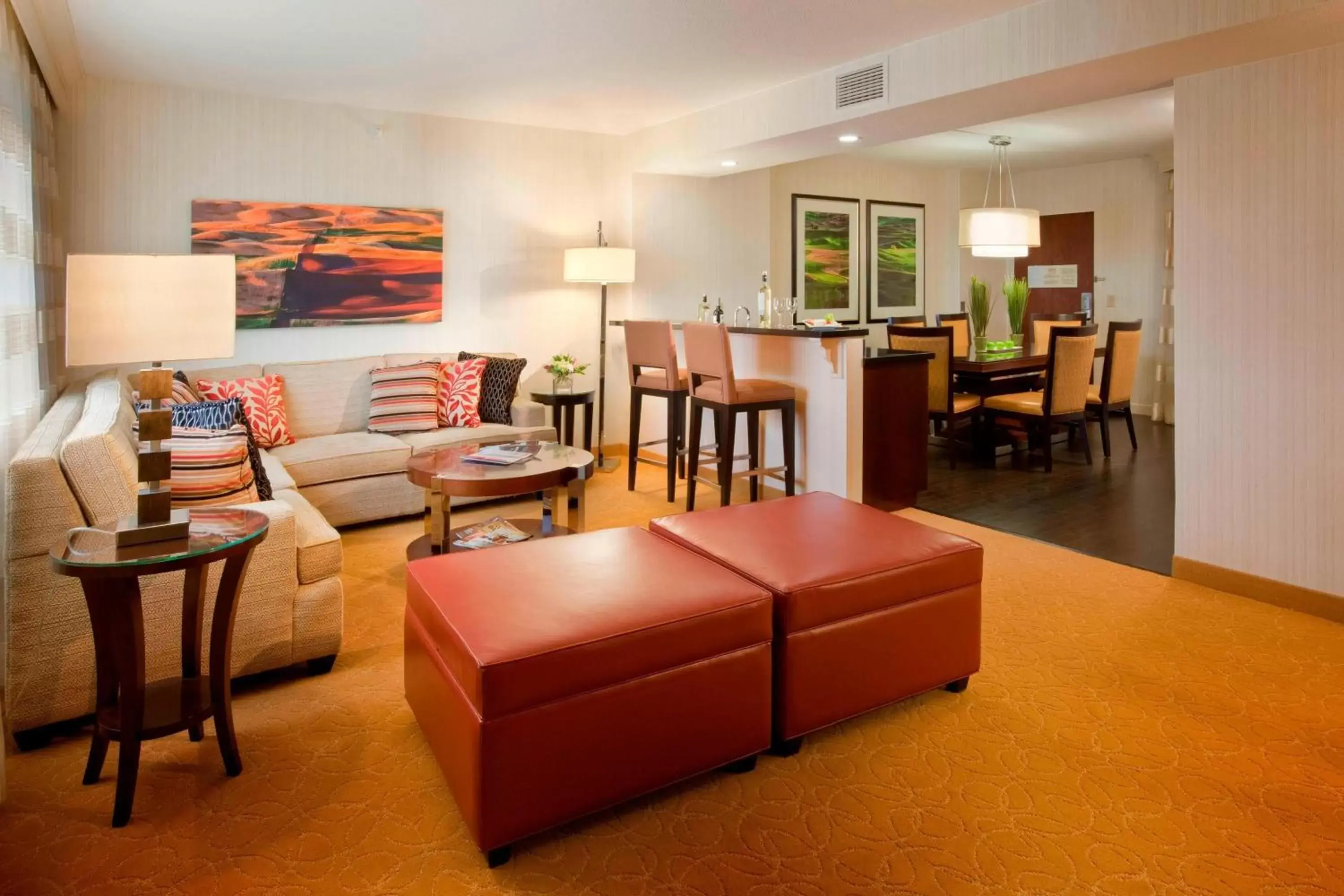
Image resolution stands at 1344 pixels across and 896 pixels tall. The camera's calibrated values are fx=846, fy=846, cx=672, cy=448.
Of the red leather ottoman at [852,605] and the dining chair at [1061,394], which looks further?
the dining chair at [1061,394]

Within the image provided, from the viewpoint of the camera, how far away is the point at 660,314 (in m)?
6.46

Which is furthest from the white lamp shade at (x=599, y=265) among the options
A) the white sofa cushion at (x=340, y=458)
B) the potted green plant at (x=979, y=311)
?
the potted green plant at (x=979, y=311)

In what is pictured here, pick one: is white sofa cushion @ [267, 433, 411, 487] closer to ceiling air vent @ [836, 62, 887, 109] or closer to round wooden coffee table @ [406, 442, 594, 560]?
round wooden coffee table @ [406, 442, 594, 560]

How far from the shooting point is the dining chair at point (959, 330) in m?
7.30

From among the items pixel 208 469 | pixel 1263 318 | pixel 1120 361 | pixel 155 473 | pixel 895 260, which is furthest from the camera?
pixel 895 260

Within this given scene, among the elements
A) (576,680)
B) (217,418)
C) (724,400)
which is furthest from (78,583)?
(724,400)

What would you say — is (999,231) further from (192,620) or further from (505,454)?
(192,620)

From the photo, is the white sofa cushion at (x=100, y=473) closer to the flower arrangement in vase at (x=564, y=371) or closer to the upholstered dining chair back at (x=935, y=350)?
the flower arrangement in vase at (x=564, y=371)

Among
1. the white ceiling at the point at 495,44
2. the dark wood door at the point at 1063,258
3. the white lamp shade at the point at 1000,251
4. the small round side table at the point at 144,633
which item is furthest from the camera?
the dark wood door at the point at 1063,258

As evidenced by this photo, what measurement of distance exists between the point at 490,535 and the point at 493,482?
450 mm

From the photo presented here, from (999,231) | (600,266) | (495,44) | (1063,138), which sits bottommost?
(600,266)

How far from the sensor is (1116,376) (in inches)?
243

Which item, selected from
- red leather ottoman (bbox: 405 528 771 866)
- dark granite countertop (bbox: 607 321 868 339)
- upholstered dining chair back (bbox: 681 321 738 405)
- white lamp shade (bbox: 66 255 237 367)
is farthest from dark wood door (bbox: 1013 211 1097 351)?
white lamp shade (bbox: 66 255 237 367)

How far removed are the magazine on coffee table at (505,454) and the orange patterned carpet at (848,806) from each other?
1017mm
